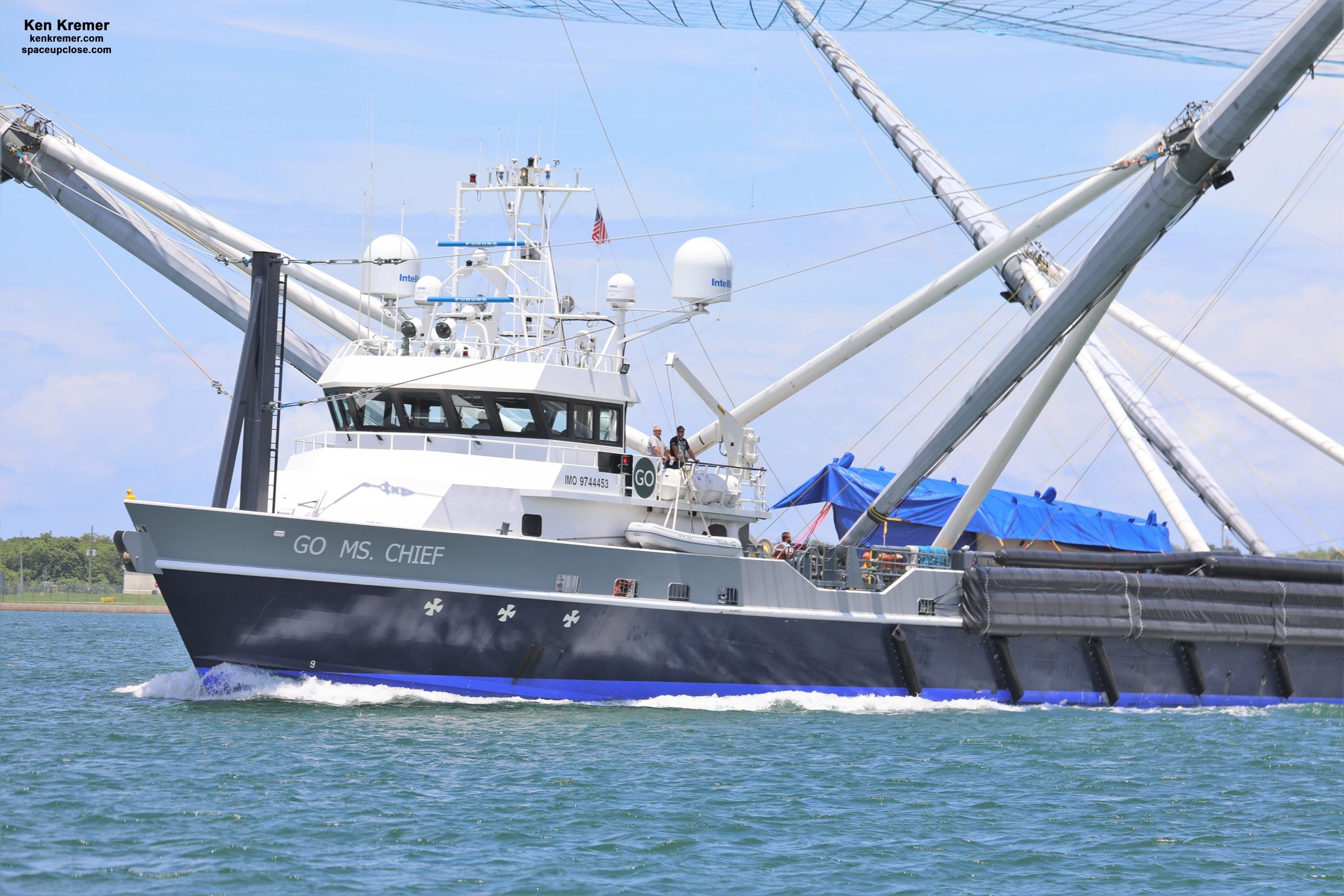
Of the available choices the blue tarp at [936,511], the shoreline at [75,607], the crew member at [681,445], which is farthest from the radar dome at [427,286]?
the shoreline at [75,607]

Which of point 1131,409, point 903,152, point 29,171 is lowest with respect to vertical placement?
point 1131,409

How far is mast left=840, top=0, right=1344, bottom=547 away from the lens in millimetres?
22469

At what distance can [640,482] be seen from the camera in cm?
2386

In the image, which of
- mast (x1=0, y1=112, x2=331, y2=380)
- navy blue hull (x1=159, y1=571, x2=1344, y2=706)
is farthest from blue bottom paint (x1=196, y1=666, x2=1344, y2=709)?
mast (x1=0, y1=112, x2=331, y2=380)

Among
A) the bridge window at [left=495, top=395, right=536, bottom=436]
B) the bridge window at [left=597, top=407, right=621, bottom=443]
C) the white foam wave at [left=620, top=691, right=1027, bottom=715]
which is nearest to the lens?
the white foam wave at [left=620, top=691, right=1027, bottom=715]

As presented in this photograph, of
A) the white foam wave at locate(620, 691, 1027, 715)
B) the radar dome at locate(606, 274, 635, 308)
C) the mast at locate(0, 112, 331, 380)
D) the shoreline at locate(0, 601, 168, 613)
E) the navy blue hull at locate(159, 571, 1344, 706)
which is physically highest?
the mast at locate(0, 112, 331, 380)

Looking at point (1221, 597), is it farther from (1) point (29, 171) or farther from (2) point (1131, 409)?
(1) point (29, 171)

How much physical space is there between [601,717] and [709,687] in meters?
3.07

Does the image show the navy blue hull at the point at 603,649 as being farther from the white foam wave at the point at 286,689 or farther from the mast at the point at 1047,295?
the mast at the point at 1047,295

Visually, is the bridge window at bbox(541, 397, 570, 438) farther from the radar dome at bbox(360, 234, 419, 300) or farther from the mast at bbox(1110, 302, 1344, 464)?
the mast at bbox(1110, 302, 1344, 464)

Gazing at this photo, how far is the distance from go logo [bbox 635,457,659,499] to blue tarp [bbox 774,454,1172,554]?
10.0 m

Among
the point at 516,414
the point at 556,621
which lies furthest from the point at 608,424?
the point at 556,621

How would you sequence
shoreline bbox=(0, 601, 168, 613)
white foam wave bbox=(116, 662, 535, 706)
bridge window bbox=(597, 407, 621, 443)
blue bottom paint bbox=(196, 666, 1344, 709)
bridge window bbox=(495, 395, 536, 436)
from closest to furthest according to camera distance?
white foam wave bbox=(116, 662, 535, 706) → blue bottom paint bbox=(196, 666, 1344, 709) → bridge window bbox=(495, 395, 536, 436) → bridge window bbox=(597, 407, 621, 443) → shoreline bbox=(0, 601, 168, 613)

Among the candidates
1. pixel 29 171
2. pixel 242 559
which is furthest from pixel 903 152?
pixel 242 559
